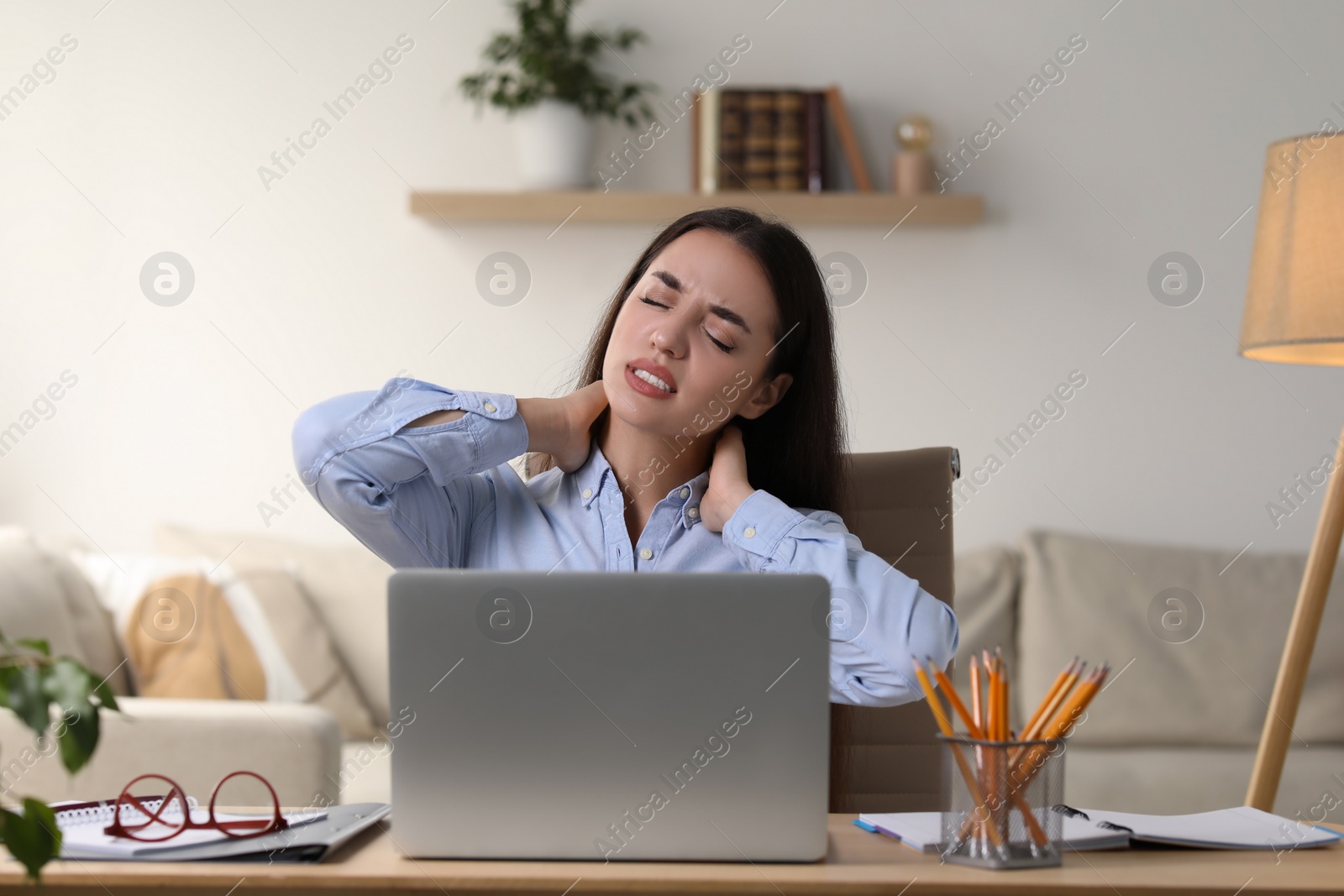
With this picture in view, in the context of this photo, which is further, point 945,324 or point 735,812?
point 945,324

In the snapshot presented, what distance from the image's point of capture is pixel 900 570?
4.91 ft

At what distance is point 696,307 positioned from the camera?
136 centimetres

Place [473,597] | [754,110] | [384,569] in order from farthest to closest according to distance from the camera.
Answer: [754,110] → [384,569] → [473,597]

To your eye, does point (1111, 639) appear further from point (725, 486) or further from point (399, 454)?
point (399, 454)

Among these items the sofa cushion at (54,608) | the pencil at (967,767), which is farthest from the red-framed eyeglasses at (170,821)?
the sofa cushion at (54,608)

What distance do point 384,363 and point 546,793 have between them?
214cm

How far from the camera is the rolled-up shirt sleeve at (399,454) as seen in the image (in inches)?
48.9

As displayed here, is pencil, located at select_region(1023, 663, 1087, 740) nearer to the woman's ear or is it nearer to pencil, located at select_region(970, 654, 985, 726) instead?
pencil, located at select_region(970, 654, 985, 726)

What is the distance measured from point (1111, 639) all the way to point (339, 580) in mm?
1694

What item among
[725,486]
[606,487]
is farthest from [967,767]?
[606,487]

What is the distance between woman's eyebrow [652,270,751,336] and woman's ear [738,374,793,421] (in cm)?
11

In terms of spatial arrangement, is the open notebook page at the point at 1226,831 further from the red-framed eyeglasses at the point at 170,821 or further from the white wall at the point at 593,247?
the white wall at the point at 593,247

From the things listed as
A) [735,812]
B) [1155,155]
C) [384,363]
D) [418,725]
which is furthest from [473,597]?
[1155,155]

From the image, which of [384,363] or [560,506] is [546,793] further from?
[384,363]
